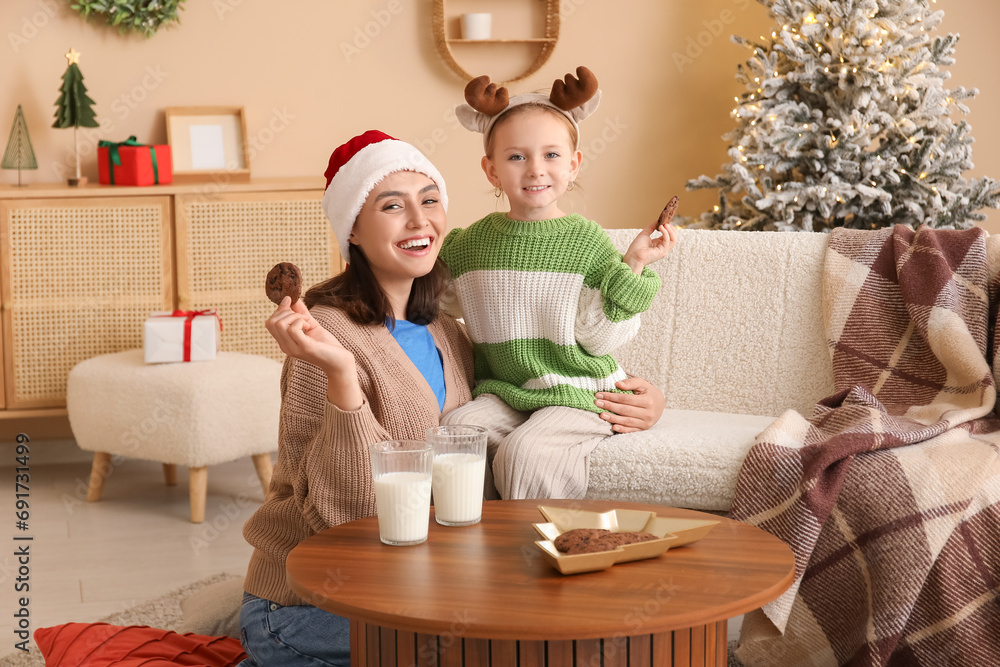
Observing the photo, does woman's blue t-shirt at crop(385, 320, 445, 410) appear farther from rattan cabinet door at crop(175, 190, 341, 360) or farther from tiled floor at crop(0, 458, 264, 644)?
rattan cabinet door at crop(175, 190, 341, 360)

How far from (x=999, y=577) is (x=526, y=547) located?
984 millimetres

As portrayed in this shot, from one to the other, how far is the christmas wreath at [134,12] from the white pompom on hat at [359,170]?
2249mm

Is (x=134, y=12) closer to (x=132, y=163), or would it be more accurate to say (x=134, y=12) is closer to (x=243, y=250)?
(x=132, y=163)

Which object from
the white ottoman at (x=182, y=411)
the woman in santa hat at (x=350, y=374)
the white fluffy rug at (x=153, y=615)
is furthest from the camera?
the white ottoman at (x=182, y=411)

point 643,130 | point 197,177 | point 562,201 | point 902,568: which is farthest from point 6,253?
point 902,568

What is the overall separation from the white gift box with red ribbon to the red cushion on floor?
152cm

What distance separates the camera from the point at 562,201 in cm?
398

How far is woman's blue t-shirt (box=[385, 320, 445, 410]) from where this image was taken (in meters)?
1.77

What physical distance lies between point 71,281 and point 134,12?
1043 mm

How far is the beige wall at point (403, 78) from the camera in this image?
368 centimetres

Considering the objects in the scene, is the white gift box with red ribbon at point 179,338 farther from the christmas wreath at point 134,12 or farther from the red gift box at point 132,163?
the christmas wreath at point 134,12

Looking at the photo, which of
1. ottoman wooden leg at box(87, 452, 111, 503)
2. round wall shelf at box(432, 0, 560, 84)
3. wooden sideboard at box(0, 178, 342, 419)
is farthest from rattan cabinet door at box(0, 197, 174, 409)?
round wall shelf at box(432, 0, 560, 84)

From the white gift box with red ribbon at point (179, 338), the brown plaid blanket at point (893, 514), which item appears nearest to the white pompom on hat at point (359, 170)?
the brown plaid blanket at point (893, 514)

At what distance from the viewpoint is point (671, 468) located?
1987 mm
